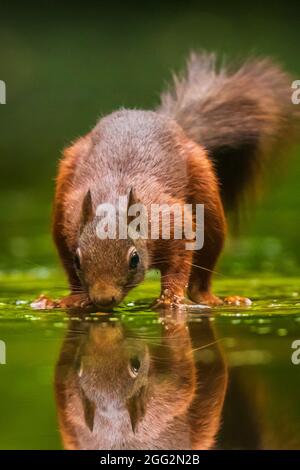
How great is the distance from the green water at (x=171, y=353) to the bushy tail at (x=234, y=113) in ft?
2.29

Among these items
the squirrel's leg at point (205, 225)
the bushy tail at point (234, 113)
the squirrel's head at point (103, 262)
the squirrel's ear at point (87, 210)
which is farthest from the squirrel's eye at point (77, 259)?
the bushy tail at point (234, 113)

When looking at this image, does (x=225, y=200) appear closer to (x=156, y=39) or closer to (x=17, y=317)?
(x=17, y=317)

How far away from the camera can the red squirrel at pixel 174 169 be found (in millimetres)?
4812

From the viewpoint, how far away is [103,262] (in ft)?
15.3

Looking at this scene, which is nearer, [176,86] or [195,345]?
[195,345]

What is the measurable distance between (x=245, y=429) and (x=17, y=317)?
1947mm

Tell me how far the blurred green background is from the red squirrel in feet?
5.61

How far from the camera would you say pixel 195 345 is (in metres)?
4.20

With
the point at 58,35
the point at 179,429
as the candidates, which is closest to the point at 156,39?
the point at 58,35

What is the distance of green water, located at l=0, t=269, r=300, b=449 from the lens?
10.5 feet

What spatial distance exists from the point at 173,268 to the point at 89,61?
709cm

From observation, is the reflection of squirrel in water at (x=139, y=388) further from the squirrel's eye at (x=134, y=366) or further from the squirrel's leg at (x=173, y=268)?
the squirrel's leg at (x=173, y=268)

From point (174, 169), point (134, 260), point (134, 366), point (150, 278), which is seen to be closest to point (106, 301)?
point (134, 260)

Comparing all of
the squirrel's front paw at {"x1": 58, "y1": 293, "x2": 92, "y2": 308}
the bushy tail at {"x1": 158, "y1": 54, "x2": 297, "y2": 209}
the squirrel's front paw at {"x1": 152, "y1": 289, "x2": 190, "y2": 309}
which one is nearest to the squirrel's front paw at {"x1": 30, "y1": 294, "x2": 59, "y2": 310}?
the squirrel's front paw at {"x1": 58, "y1": 293, "x2": 92, "y2": 308}
